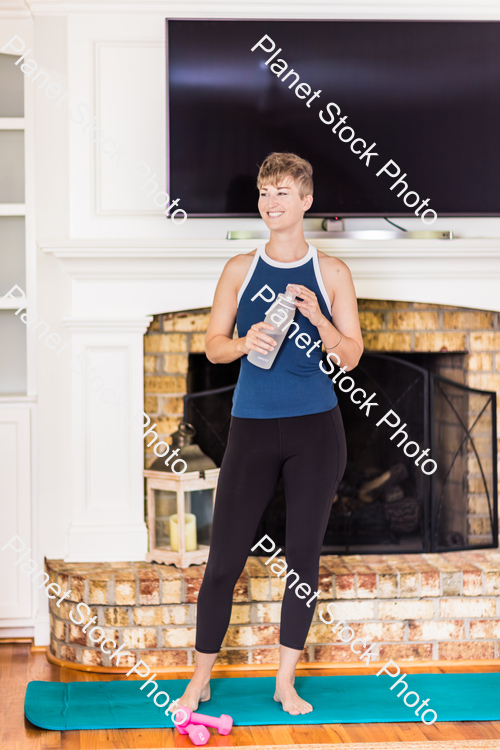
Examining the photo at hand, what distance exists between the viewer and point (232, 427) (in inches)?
68.1

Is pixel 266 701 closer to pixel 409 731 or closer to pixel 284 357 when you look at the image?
pixel 409 731

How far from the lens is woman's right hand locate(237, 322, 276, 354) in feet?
5.14

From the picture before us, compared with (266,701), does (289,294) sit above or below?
above

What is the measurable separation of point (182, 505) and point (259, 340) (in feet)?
2.37

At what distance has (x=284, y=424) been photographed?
1667mm

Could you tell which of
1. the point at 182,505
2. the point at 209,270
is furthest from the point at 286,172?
the point at 182,505

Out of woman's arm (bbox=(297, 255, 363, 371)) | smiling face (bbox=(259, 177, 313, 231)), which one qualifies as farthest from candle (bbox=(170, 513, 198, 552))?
smiling face (bbox=(259, 177, 313, 231))

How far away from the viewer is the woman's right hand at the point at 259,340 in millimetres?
1567

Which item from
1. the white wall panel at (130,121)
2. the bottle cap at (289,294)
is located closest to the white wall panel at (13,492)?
the white wall panel at (130,121)

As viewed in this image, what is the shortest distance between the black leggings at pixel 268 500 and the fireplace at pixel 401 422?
623mm

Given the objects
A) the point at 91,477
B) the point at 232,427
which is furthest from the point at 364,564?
the point at 91,477

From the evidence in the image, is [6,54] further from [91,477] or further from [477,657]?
[477,657]

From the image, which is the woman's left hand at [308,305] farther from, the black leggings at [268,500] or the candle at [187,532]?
Answer: the candle at [187,532]

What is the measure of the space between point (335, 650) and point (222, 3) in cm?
203
